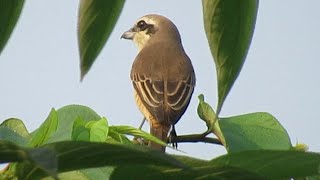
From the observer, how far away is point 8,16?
78cm

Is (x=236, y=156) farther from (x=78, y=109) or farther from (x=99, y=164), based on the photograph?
(x=78, y=109)

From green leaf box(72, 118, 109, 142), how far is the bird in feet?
13.8

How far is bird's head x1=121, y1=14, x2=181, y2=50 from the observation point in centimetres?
891

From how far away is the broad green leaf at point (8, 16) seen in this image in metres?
0.77

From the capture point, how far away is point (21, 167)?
0.76 m

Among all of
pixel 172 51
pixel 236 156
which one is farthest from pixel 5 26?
pixel 172 51

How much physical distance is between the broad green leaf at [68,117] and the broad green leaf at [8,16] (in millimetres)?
754

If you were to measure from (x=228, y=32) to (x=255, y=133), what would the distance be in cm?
114

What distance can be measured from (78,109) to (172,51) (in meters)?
6.28

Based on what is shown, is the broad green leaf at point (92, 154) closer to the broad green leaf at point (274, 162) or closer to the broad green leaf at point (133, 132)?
the broad green leaf at point (274, 162)

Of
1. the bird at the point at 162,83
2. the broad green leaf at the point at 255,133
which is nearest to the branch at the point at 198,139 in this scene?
the broad green leaf at the point at 255,133

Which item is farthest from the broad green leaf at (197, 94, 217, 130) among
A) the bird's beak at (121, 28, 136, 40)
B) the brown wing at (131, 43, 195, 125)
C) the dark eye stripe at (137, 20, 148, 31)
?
the dark eye stripe at (137, 20, 148, 31)

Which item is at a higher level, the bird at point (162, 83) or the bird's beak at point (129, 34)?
the bird's beak at point (129, 34)

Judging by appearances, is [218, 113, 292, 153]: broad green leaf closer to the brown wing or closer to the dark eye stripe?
the brown wing
